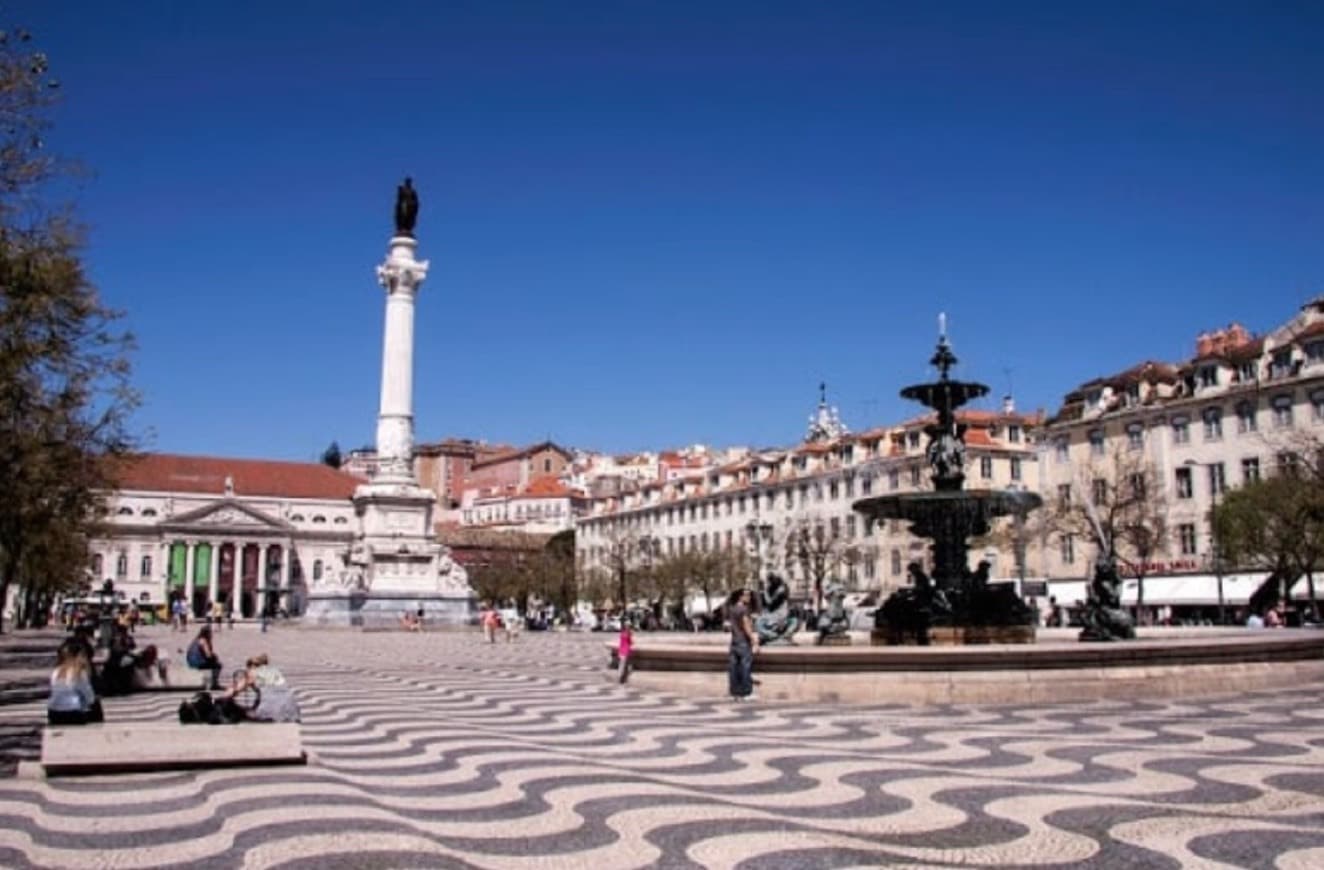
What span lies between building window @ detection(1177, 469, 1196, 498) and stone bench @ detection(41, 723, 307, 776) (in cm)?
5279

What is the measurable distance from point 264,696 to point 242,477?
424ft

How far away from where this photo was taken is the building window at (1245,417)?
53.0 meters

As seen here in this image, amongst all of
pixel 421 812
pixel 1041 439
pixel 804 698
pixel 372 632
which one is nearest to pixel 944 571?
pixel 804 698

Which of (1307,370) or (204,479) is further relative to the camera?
(204,479)

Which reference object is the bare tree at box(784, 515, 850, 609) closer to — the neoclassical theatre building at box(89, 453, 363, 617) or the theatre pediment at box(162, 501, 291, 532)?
the neoclassical theatre building at box(89, 453, 363, 617)

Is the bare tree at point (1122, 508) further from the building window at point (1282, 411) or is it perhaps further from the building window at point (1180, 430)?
the building window at point (1282, 411)

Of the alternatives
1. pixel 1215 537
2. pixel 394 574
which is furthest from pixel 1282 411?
pixel 394 574

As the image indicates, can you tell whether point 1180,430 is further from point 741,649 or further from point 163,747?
point 163,747

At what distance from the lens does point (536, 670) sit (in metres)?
25.7

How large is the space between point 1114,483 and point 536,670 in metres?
39.9

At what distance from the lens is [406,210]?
62.9m

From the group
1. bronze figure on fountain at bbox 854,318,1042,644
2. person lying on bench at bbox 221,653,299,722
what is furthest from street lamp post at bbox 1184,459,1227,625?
person lying on bench at bbox 221,653,299,722

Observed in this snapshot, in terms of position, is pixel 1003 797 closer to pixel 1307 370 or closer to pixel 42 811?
pixel 42 811

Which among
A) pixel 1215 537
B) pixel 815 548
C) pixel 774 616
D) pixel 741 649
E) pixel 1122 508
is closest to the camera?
pixel 741 649
